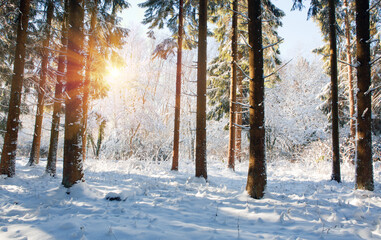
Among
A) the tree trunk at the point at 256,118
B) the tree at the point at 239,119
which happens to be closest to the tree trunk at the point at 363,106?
the tree trunk at the point at 256,118

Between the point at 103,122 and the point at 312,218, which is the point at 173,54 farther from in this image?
the point at 312,218

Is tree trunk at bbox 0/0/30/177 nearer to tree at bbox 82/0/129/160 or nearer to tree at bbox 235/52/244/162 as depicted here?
tree at bbox 82/0/129/160

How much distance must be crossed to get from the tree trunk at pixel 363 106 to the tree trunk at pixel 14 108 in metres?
11.9

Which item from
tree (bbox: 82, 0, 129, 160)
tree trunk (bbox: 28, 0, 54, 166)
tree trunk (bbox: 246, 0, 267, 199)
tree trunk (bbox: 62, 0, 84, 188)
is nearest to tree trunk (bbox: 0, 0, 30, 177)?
tree trunk (bbox: 28, 0, 54, 166)

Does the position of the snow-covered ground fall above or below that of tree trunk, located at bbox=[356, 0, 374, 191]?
below

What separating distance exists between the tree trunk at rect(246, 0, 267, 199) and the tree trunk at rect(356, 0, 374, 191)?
3.44m

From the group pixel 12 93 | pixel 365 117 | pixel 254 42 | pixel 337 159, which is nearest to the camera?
pixel 254 42

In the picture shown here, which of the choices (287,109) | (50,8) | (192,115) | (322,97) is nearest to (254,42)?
(50,8)

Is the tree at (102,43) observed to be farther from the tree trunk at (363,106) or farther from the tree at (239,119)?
the tree trunk at (363,106)

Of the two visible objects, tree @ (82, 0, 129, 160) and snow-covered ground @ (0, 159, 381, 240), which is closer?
snow-covered ground @ (0, 159, 381, 240)

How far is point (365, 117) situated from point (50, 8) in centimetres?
1361

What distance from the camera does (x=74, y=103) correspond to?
234 inches

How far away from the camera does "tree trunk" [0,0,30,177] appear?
755 centimetres

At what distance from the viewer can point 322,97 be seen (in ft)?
49.9
